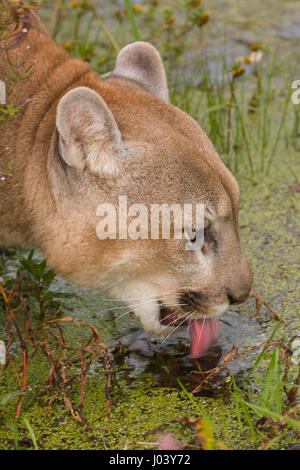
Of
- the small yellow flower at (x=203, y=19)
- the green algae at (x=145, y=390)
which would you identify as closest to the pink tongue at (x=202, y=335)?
the green algae at (x=145, y=390)

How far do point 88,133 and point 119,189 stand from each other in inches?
12.4

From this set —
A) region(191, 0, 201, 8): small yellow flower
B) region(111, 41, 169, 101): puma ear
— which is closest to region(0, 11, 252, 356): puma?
region(111, 41, 169, 101): puma ear

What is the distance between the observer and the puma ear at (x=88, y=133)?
3.32 m

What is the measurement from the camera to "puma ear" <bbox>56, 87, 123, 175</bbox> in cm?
332

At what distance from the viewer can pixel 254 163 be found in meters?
5.83

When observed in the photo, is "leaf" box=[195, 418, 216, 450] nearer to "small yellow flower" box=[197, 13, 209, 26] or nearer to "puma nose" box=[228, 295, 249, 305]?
"puma nose" box=[228, 295, 249, 305]

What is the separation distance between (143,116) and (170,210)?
Result: 1.59ft

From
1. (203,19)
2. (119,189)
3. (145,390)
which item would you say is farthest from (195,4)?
(145,390)

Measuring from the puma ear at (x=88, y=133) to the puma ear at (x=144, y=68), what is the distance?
2.45 feet

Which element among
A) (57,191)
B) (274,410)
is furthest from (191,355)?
(57,191)

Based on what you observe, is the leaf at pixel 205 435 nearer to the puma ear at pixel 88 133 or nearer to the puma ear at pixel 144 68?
the puma ear at pixel 88 133

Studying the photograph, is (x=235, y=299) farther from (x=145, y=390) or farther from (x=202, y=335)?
(x=145, y=390)

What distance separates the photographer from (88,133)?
3.39 metres
